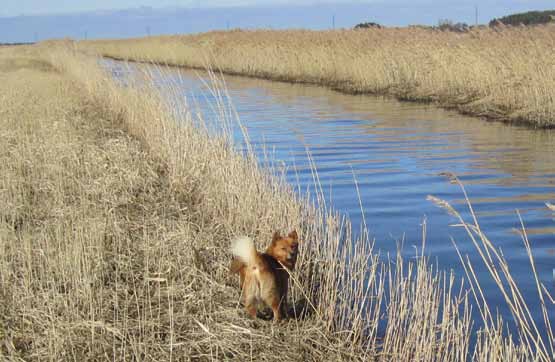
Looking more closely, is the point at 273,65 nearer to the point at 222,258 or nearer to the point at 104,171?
the point at 104,171

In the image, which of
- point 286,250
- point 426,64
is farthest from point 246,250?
point 426,64

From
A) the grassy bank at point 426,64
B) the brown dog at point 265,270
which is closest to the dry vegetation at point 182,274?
the brown dog at point 265,270

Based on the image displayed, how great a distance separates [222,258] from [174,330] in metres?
1.23

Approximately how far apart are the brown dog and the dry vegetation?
14cm

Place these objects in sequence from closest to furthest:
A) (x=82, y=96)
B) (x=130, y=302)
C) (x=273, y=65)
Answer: (x=130, y=302)
(x=82, y=96)
(x=273, y=65)

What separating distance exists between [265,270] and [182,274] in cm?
105

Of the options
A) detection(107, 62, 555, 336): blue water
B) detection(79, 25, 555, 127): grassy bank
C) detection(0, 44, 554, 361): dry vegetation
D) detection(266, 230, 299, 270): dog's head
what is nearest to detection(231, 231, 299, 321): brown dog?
detection(266, 230, 299, 270): dog's head

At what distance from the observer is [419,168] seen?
34.6 feet

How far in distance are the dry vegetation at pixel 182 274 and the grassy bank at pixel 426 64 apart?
1.99m

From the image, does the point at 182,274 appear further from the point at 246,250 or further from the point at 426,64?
the point at 426,64

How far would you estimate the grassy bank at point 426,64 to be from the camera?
14.5 metres

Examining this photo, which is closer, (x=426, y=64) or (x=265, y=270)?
(x=265, y=270)

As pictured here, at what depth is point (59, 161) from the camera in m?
8.16

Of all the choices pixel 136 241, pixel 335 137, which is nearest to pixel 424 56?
pixel 335 137
